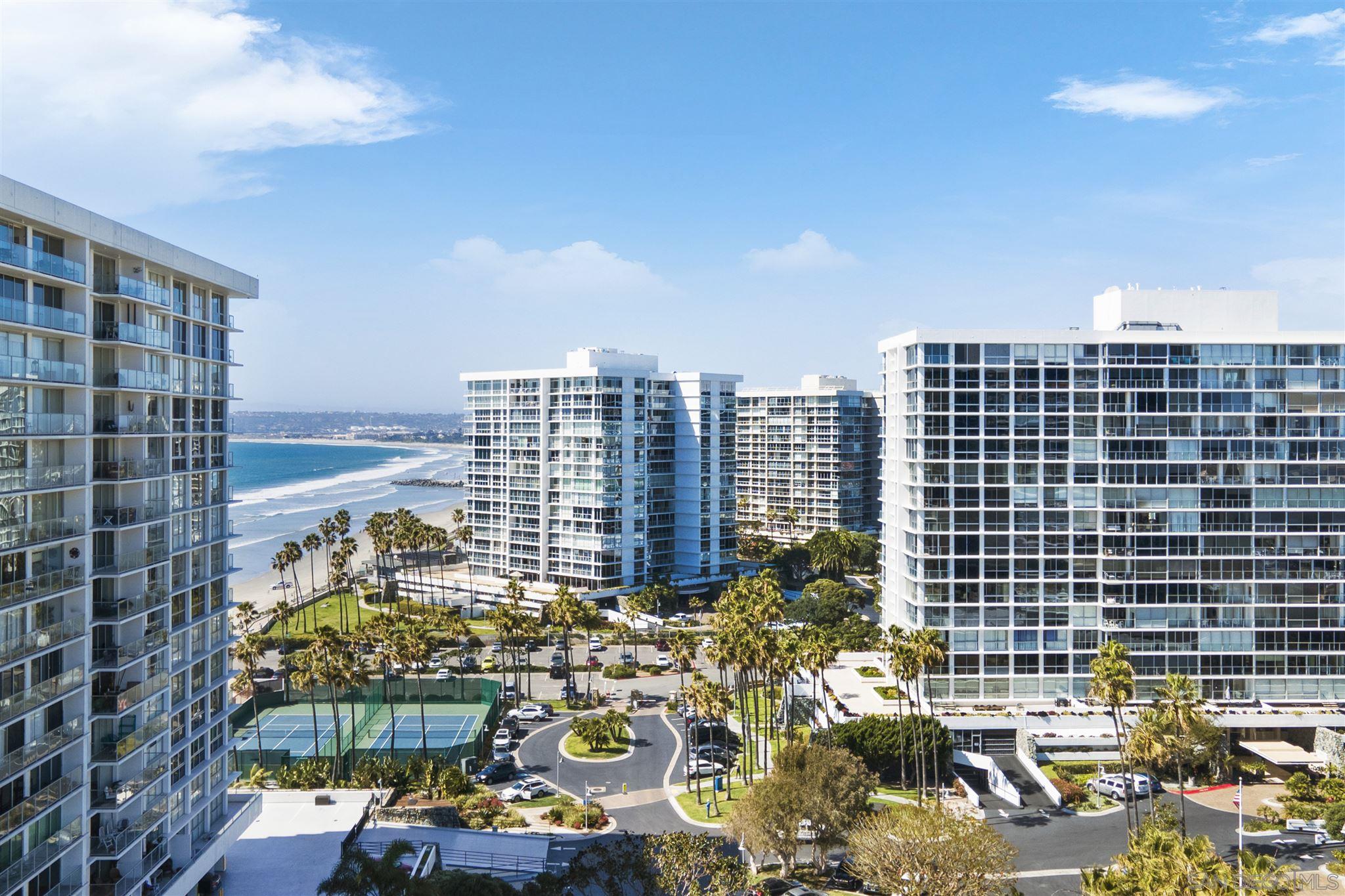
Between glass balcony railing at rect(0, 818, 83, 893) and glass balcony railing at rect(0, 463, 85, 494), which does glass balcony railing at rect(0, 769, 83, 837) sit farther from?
glass balcony railing at rect(0, 463, 85, 494)

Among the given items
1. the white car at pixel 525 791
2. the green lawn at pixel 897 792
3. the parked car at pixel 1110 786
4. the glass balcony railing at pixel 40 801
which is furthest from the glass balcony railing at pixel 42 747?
the parked car at pixel 1110 786

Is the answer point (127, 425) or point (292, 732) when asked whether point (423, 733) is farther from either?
point (127, 425)

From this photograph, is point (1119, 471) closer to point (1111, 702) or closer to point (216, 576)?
point (1111, 702)

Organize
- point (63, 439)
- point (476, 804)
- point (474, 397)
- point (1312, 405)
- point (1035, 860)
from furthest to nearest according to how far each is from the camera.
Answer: point (474, 397)
point (1312, 405)
point (476, 804)
point (1035, 860)
point (63, 439)

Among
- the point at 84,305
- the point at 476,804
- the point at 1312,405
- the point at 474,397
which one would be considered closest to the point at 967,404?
the point at 1312,405

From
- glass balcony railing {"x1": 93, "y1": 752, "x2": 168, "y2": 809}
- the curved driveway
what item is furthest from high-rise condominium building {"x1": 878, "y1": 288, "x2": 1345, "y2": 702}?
glass balcony railing {"x1": 93, "y1": 752, "x2": 168, "y2": 809}

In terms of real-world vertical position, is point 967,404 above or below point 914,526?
above

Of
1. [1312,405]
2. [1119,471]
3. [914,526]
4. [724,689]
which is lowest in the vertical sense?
[724,689]
